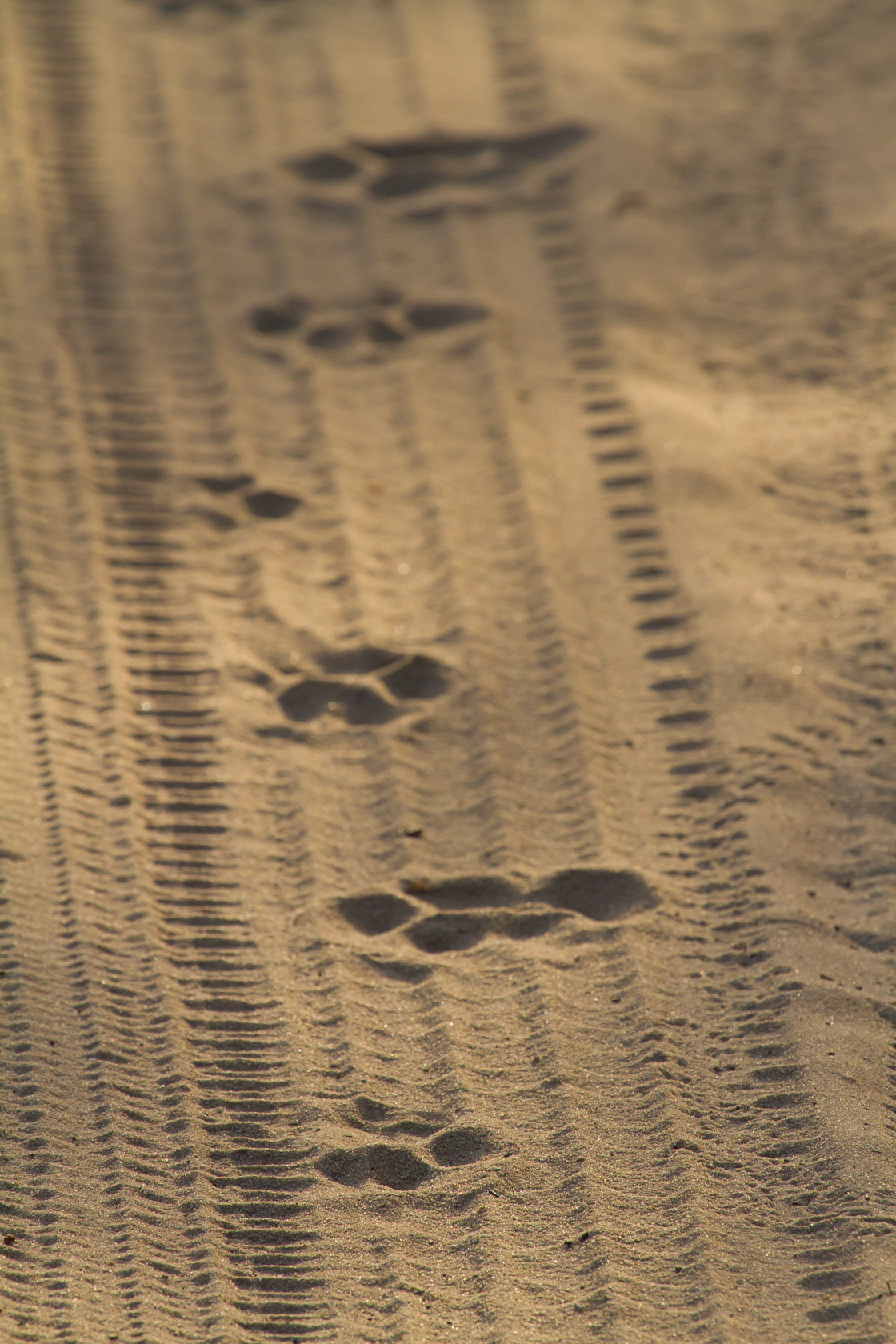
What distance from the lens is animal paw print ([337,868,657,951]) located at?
3.07 m

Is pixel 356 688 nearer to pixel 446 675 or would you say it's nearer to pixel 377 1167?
pixel 446 675

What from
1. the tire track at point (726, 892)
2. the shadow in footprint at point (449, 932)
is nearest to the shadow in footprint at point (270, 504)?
the tire track at point (726, 892)

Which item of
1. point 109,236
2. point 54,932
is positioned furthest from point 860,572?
point 109,236

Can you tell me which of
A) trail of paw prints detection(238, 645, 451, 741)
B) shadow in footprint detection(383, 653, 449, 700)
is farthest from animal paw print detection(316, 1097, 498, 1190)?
shadow in footprint detection(383, 653, 449, 700)

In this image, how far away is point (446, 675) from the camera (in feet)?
11.9

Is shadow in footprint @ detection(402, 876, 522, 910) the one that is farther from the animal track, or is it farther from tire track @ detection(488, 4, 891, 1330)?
the animal track

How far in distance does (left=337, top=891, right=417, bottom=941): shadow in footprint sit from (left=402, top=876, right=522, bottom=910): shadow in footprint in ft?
0.14

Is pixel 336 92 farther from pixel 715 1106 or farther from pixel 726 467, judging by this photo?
pixel 715 1106

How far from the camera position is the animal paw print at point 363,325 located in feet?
14.9

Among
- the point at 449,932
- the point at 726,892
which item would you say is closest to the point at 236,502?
the point at 449,932

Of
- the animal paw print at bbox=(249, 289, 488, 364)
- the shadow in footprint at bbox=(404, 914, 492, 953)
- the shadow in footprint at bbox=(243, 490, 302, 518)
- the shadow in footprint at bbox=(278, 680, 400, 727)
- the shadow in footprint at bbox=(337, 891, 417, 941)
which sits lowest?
the shadow in footprint at bbox=(404, 914, 492, 953)

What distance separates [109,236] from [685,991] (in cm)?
319

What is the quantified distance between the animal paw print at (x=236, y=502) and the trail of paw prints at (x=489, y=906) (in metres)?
1.25

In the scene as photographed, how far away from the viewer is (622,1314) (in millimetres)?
2385
